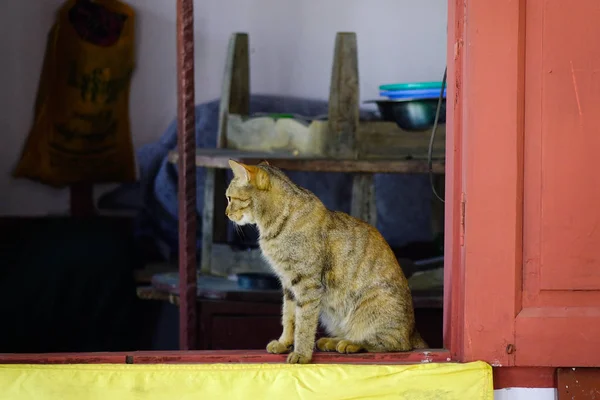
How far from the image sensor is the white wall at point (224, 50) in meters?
5.89

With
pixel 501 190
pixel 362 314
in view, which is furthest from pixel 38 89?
pixel 501 190

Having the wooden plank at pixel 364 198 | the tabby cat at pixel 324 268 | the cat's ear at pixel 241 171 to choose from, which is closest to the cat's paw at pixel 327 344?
the tabby cat at pixel 324 268

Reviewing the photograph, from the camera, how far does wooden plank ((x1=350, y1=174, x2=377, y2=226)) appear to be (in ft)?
15.3

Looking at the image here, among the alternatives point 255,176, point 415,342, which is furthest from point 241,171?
point 415,342

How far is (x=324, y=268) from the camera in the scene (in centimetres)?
302

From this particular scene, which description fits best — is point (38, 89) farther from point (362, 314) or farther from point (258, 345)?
point (362, 314)

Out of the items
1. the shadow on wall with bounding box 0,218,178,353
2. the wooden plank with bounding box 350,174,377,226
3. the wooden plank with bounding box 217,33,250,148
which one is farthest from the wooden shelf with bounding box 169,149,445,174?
the shadow on wall with bounding box 0,218,178,353

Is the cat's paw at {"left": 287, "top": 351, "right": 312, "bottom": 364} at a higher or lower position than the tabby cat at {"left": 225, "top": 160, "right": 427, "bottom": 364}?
lower

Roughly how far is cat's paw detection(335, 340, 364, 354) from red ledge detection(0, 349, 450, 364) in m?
0.10

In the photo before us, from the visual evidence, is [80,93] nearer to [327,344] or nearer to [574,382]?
[327,344]

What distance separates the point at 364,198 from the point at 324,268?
66.5 inches

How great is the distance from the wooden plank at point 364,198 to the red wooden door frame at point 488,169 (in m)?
1.91

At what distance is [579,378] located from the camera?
8.89 feet

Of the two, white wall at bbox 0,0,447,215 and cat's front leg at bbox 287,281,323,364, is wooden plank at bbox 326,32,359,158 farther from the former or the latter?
cat's front leg at bbox 287,281,323,364
